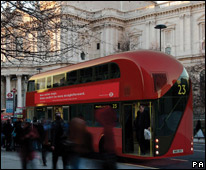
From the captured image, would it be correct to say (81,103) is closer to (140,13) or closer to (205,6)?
(205,6)

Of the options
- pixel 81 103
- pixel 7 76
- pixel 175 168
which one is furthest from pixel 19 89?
pixel 175 168

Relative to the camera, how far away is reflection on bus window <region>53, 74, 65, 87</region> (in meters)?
19.1

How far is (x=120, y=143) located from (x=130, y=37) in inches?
2259

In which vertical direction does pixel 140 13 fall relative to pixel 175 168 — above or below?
above

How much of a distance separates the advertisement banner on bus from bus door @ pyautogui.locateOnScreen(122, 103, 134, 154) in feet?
2.62

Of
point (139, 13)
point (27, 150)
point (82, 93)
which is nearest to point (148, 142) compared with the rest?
point (82, 93)

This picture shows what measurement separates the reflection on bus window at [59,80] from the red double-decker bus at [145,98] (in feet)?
7.59

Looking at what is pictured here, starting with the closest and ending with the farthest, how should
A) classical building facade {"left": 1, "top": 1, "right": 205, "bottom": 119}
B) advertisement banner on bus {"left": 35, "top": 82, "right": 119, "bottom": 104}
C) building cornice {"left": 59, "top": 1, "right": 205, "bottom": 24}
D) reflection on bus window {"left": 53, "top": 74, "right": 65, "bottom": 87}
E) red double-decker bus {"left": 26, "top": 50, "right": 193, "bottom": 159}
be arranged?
1. red double-decker bus {"left": 26, "top": 50, "right": 193, "bottom": 159}
2. advertisement banner on bus {"left": 35, "top": 82, "right": 119, "bottom": 104}
3. reflection on bus window {"left": 53, "top": 74, "right": 65, "bottom": 87}
4. classical building facade {"left": 1, "top": 1, "right": 205, "bottom": 119}
5. building cornice {"left": 59, "top": 1, "right": 205, "bottom": 24}

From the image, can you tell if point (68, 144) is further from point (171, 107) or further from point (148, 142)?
point (171, 107)

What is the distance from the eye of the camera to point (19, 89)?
236ft

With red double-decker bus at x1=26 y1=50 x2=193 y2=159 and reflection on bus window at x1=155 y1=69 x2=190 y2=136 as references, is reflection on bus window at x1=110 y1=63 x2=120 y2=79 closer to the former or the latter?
red double-decker bus at x1=26 y1=50 x2=193 y2=159

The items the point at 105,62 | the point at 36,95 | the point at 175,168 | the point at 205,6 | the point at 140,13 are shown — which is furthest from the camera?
the point at 140,13

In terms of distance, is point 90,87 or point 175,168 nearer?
point 175,168

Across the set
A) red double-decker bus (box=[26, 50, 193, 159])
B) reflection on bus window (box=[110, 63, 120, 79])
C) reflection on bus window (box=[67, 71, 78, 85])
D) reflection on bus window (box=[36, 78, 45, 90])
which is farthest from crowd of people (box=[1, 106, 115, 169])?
reflection on bus window (box=[36, 78, 45, 90])
